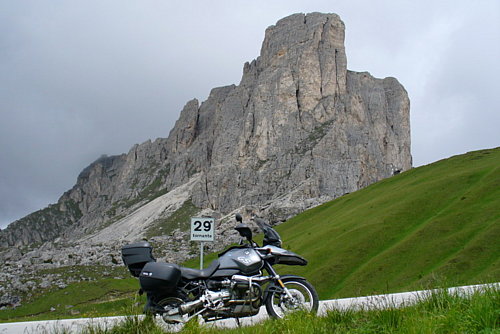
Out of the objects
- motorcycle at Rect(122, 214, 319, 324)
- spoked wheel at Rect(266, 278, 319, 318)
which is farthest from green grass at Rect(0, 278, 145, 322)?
spoked wheel at Rect(266, 278, 319, 318)

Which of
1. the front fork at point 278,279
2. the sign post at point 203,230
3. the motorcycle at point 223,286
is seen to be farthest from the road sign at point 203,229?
the front fork at point 278,279

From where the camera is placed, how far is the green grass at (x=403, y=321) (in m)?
6.71

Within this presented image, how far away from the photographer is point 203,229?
1791cm

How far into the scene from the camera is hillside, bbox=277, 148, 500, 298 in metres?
31.2

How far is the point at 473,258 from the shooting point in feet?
100.0

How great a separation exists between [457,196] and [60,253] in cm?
11380

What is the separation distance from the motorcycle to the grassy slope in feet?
42.2

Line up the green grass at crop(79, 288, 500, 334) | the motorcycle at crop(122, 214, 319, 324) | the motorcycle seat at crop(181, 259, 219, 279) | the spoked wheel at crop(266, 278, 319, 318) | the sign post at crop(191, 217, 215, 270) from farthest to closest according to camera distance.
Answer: the sign post at crop(191, 217, 215, 270) < the spoked wheel at crop(266, 278, 319, 318) < the motorcycle seat at crop(181, 259, 219, 279) < the motorcycle at crop(122, 214, 319, 324) < the green grass at crop(79, 288, 500, 334)

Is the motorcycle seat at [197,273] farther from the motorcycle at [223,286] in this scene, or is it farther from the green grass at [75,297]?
the green grass at [75,297]

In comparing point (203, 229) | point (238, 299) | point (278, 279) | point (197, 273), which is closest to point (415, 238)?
point (203, 229)

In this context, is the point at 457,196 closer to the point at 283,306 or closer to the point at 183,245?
the point at 283,306

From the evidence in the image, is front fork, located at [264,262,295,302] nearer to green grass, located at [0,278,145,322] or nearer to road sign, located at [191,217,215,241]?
road sign, located at [191,217,215,241]

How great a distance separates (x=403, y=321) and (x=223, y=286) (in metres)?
4.33

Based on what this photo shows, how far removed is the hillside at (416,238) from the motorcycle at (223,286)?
14535 mm
